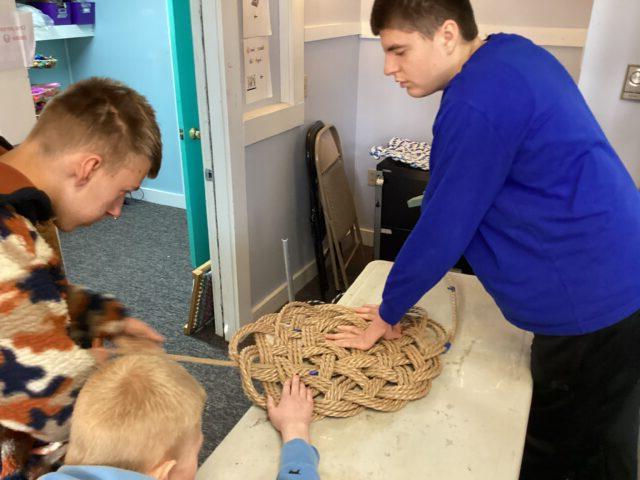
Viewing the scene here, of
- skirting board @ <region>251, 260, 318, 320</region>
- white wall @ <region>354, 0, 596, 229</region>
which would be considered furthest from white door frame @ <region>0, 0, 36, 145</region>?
white wall @ <region>354, 0, 596, 229</region>

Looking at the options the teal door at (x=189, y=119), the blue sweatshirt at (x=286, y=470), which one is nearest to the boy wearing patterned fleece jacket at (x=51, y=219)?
the blue sweatshirt at (x=286, y=470)

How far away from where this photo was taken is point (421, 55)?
1.11 m

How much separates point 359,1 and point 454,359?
240 cm

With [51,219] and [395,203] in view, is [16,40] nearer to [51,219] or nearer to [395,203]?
[51,219]

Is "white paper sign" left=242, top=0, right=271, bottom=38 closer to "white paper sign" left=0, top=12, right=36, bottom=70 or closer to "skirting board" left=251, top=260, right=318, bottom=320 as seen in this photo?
"white paper sign" left=0, top=12, right=36, bottom=70

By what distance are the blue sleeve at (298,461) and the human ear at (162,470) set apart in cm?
21

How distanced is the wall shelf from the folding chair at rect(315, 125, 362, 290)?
200 centimetres

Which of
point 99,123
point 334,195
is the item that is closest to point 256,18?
point 334,195

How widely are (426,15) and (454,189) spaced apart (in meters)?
0.34

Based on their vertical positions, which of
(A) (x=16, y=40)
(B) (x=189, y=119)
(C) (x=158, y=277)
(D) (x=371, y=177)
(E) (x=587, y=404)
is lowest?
(C) (x=158, y=277)

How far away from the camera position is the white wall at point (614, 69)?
1.83 meters

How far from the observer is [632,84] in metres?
1.88

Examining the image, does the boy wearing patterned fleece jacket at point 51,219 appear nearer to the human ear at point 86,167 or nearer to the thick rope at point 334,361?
the human ear at point 86,167

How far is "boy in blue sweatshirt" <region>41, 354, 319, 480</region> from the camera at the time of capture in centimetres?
74
